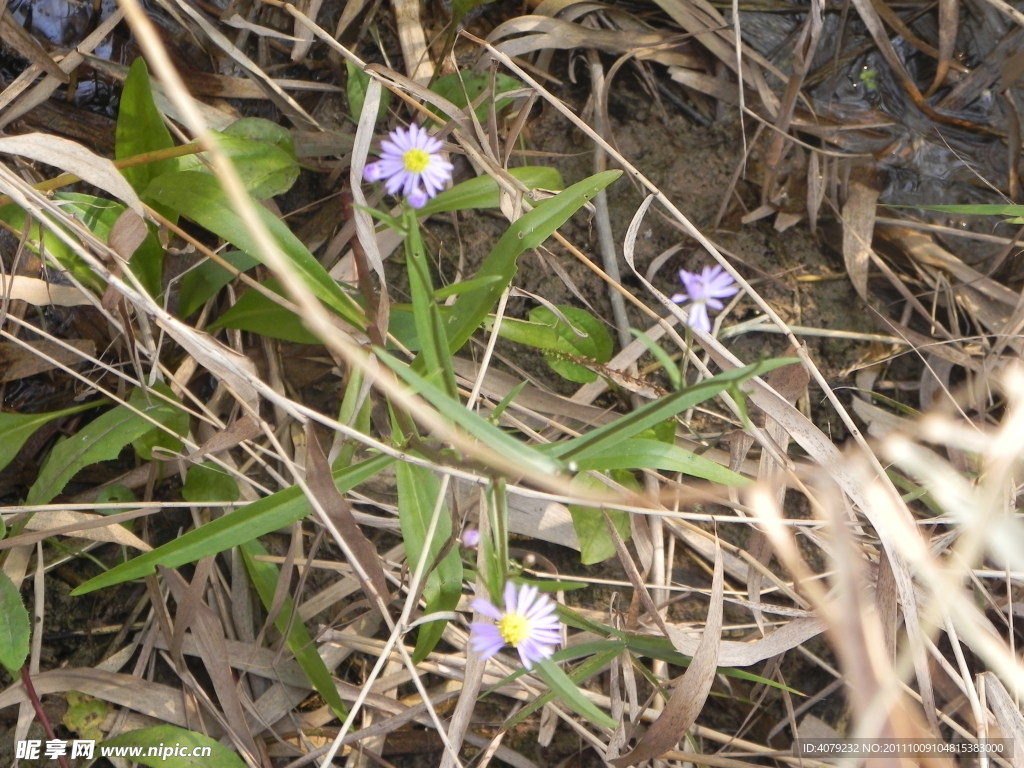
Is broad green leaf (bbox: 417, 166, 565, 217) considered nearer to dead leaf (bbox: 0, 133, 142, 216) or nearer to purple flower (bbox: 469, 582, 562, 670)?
dead leaf (bbox: 0, 133, 142, 216)

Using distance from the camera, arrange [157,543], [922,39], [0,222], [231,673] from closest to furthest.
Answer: [0,222] → [231,673] → [157,543] → [922,39]

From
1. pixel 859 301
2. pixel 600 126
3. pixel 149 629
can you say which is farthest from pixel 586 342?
pixel 149 629

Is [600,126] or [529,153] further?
[600,126]

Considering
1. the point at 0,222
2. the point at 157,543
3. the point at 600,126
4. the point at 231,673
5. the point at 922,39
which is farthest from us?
the point at 922,39

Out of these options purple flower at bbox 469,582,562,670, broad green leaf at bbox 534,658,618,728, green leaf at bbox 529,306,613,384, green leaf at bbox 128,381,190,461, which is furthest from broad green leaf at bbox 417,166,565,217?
broad green leaf at bbox 534,658,618,728

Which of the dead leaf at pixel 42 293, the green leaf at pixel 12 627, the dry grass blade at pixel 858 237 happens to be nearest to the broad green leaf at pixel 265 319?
A: the dead leaf at pixel 42 293

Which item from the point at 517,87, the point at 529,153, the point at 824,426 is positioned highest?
the point at 517,87

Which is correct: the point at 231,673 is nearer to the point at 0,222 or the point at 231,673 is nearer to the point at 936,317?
the point at 0,222

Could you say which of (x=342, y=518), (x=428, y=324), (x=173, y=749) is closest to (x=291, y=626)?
(x=173, y=749)
